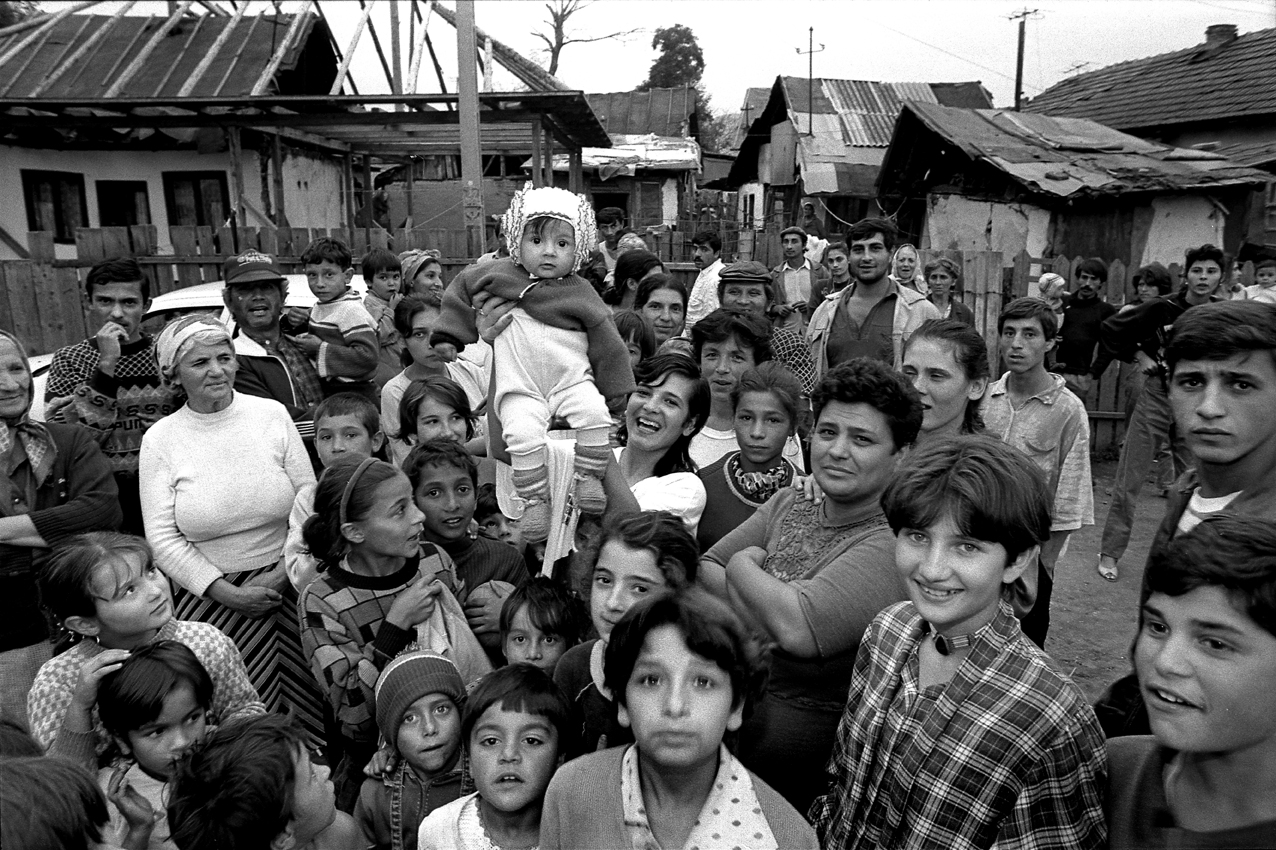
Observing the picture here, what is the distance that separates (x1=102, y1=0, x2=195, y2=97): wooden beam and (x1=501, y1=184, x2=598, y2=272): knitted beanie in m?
12.6

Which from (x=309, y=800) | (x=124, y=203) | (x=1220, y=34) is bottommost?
(x=309, y=800)

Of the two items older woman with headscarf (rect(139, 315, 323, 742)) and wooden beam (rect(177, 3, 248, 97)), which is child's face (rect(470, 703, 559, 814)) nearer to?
older woman with headscarf (rect(139, 315, 323, 742))

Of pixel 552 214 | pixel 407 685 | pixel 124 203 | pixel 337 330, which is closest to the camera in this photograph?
pixel 407 685

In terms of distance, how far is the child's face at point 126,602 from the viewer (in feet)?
Answer: 7.79

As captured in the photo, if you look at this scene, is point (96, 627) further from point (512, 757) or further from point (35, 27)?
point (35, 27)

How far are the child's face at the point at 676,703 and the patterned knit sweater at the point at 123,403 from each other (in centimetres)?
287

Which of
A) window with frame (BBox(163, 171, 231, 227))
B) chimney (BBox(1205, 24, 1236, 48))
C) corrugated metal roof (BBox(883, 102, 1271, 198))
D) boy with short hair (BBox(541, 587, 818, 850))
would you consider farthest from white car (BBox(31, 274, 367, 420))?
chimney (BBox(1205, 24, 1236, 48))

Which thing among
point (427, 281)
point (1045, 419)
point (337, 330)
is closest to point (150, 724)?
point (337, 330)

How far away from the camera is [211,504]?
3096mm

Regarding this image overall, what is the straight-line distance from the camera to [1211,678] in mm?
1334

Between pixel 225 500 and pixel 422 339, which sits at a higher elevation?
pixel 422 339

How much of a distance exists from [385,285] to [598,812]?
17.3ft

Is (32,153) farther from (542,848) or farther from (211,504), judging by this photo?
(542,848)

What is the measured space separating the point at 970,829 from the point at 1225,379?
134cm
